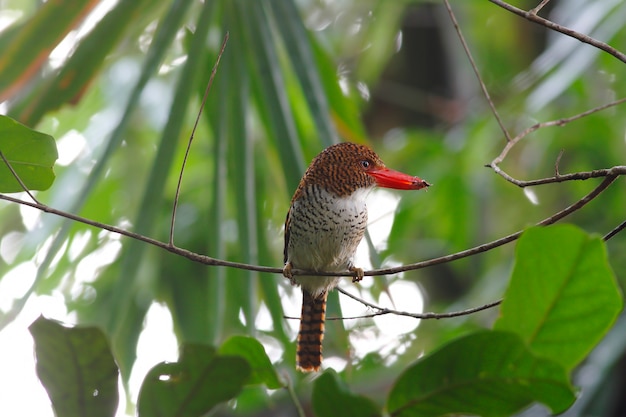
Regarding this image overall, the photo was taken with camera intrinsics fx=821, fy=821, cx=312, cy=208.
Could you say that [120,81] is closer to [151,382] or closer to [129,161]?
[129,161]

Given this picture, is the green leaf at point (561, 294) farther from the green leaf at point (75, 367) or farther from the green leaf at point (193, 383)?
the green leaf at point (75, 367)

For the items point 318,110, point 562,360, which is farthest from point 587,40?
point 318,110

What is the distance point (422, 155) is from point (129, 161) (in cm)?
155

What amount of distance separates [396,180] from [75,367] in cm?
122

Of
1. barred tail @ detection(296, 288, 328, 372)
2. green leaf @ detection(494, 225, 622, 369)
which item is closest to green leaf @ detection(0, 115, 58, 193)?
green leaf @ detection(494, 225, 622, 369)

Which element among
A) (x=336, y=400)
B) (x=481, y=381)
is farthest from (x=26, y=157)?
(x=481, y=381)

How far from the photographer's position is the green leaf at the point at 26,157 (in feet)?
4.66

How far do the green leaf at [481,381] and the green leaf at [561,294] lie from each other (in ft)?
0.14

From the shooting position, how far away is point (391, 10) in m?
4.99

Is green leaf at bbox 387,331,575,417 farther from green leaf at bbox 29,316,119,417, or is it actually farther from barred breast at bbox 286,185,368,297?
barred breast at bbox 286,185,368,297

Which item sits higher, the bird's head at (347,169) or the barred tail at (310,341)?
the bird's head at (347,169)

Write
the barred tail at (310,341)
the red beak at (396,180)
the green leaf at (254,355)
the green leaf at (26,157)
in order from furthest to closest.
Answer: the barred tail at (310,341)
the red beak at (396,180)
the green leaf at (26,157)
the green leaf at (254,355)

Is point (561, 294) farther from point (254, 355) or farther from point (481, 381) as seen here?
point (254, 355)

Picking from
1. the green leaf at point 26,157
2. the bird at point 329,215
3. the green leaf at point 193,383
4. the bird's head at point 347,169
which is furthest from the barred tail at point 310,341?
the green leaf at point 193,383
